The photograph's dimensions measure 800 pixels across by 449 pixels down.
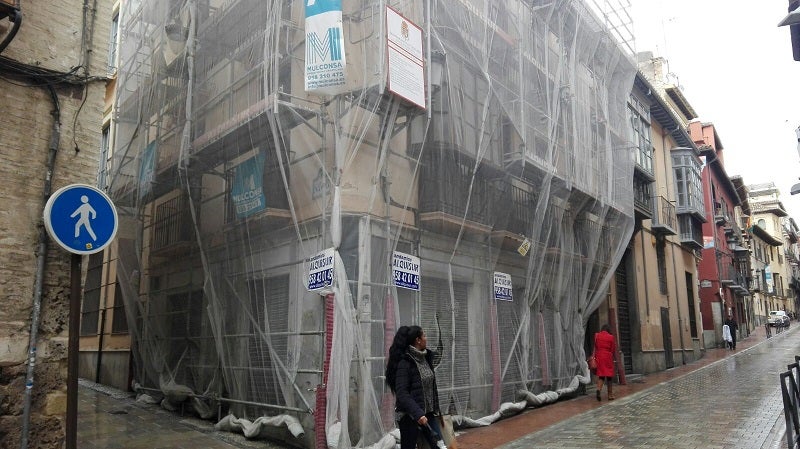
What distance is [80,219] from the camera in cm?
475

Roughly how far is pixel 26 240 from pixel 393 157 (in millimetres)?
4597

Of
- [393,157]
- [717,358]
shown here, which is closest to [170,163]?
[393,157]

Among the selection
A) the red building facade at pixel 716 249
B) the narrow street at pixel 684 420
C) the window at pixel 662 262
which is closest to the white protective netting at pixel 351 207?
the narrow street at pixel 684 420

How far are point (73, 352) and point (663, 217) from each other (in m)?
18.3

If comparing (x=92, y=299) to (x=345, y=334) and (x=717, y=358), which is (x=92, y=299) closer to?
(x=345, y=334)

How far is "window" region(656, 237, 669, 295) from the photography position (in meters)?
19.2

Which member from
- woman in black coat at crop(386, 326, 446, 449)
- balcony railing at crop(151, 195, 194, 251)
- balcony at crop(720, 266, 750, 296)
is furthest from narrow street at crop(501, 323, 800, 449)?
balcony at crop(720, 266, 750, 296)

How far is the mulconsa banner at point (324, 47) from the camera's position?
288 inches

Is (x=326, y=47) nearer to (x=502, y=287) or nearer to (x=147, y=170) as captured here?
(x=502, y=287)

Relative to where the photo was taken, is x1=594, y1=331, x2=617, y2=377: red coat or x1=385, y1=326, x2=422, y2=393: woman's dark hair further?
x1=594, y1=331, x2=617, y2=377: red coat

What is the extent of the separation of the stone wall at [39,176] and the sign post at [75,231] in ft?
1.02

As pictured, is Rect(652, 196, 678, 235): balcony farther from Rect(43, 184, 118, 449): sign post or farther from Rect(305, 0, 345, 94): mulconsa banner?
Rect(43, 184, 118, 449): sign post

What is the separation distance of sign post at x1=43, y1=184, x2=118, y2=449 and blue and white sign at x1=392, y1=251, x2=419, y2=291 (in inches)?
145

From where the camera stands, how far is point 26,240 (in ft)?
16.6
